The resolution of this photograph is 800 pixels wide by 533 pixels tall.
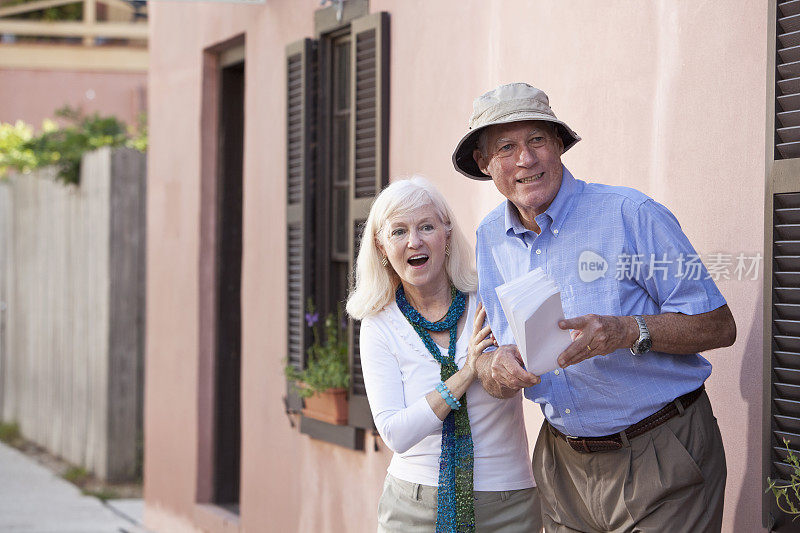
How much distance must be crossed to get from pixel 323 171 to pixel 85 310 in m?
4.68

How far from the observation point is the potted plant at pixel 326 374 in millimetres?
5660

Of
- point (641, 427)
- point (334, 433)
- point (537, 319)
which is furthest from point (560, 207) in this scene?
point (334, 433)

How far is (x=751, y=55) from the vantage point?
10.6 feet

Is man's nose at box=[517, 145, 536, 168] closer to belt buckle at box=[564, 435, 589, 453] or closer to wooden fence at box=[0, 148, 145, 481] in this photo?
belt buckle at box=[564, 435, 589, 453]

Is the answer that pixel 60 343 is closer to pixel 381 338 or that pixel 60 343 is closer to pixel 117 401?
pixel 117 401

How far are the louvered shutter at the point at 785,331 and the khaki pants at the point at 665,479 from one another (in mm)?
228

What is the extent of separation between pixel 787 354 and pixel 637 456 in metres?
0.49

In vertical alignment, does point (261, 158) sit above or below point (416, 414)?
above

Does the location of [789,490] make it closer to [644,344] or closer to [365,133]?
[644,344]

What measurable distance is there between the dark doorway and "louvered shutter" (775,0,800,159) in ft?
16.3

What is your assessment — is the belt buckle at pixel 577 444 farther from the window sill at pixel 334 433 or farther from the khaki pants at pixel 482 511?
the window sill at pixel 334 433

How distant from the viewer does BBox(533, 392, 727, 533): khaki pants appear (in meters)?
2.85

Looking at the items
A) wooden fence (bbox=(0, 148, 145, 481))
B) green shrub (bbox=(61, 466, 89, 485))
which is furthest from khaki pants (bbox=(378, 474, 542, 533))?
green shrub (bbox=(61, 466, 89, 485))

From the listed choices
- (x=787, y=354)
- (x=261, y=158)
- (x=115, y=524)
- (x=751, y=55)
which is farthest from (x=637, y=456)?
(x=115, y=524)
